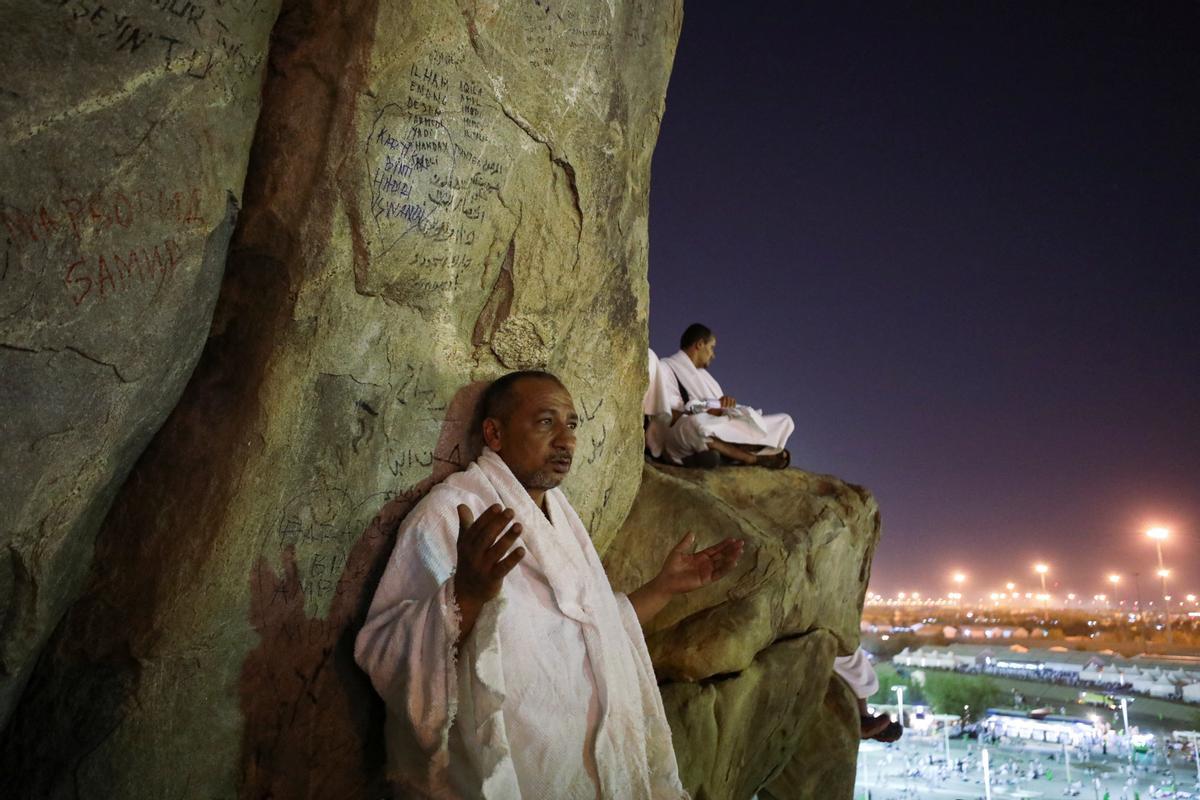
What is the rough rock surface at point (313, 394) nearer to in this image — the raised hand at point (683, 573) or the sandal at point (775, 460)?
the raised hand at point (683, 573)

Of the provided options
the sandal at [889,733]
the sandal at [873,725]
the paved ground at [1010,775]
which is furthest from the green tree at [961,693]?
the sandal at [873,725]

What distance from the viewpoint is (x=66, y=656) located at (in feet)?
8.80

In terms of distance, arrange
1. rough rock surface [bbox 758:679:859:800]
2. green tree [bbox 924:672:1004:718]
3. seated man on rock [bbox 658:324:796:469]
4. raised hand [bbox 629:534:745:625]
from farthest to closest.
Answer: green tree [bbox 924:672:1004:718] < rough rock surface [bbox 758:679:859:800] < seated man on rock [bbox 658:324:796:469] < raised hand [bbox 629:534:745:625]

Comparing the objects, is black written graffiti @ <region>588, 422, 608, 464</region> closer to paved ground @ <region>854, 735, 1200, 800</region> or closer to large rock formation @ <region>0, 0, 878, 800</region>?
large rock formation @ <region>0, 0, 878, 800</region>

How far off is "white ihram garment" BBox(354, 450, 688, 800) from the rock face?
1394 mm

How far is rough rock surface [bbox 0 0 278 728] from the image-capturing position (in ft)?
7.20

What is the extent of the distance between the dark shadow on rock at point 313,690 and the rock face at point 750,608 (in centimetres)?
212

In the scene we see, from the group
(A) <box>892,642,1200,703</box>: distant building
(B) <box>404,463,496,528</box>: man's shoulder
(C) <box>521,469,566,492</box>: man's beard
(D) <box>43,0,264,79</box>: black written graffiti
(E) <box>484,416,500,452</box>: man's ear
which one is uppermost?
(D) <box>43,0,264,79</box>: black written graffiti

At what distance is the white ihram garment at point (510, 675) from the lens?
8.50 ft

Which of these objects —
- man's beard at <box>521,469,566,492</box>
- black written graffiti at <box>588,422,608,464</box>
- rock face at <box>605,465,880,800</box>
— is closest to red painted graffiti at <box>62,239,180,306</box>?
man's beard at <box>521,469,566,492</box>

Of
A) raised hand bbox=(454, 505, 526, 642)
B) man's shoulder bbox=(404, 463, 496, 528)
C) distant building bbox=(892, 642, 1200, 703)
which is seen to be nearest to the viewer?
raised hand bbox=(454, 505, 526, 642)

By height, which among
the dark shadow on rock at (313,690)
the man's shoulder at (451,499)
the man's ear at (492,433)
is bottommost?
the dark shadow on rock at (313,690)

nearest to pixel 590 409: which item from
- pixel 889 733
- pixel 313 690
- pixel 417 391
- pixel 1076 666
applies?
pixel 417 391

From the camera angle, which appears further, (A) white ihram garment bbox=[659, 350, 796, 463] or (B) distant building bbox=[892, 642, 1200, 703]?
(B) distant building bbox=[892, 642, 1200, 703]
